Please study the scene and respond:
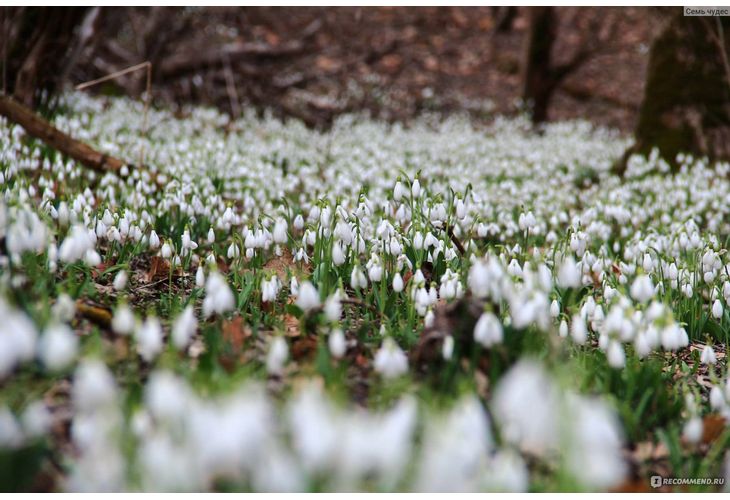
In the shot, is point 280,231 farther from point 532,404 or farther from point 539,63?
point 539,63

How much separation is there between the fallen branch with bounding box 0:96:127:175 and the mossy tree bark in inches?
229

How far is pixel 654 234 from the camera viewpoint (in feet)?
15.1

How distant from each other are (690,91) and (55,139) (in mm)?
6563

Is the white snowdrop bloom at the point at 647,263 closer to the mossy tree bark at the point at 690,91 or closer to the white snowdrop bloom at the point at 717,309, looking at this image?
the white snowdrop bloom at the point at 717,309

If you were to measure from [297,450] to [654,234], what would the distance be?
3604 millimetres

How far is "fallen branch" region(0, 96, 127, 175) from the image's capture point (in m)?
5.45

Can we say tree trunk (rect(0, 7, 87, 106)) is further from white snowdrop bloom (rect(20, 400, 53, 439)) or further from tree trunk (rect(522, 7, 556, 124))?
tree trunk (rect(522, 7, 556, 124))

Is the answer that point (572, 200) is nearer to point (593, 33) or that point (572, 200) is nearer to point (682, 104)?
point (682, 104)

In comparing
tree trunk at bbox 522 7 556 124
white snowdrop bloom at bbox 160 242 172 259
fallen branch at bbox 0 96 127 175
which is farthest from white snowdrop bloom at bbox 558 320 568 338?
tree trunk at bbox 522 7 556 124

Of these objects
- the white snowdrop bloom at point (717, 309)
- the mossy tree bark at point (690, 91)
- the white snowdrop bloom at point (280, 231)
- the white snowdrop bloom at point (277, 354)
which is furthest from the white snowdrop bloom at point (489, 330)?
the mossy tree bark at point (690, 91)

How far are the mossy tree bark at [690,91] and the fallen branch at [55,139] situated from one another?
5806mm

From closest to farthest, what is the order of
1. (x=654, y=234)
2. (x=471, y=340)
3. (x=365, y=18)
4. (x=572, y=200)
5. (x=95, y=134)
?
(x=471, y=340), (x=654, y=234), (x=572, y=200), (x=95, y=134), (x=365, y=18)

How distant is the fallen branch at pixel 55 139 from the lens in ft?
17.9

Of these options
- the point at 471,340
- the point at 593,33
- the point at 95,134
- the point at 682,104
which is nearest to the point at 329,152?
the point at 95,134
